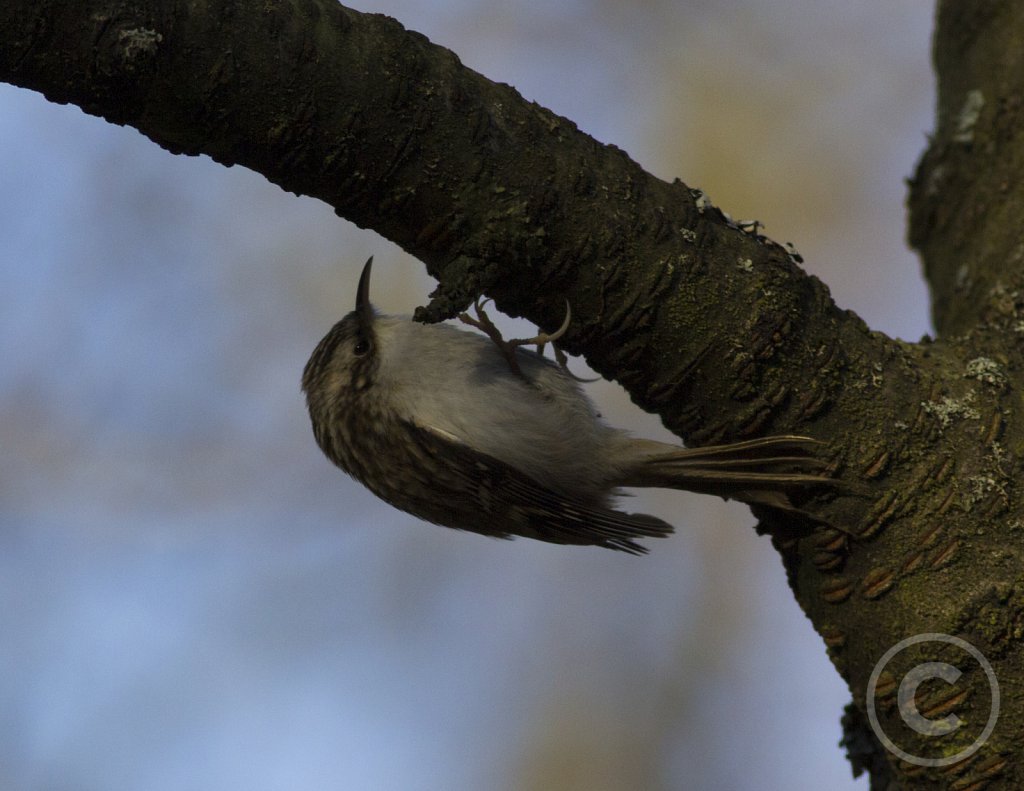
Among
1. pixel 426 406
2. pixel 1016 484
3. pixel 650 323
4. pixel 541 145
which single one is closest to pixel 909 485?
pixel 1016 484

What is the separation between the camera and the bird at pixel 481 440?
2.48 meters

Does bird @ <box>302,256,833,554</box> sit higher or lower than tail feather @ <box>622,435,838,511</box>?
higher

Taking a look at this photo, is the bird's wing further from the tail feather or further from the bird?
the tail feather

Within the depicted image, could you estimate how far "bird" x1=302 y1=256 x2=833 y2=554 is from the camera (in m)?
2.48

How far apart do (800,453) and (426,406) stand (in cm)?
97

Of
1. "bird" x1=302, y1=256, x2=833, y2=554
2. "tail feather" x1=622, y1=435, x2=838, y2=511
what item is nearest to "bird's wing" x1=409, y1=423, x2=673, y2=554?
"bird" x1=302, y1=256, x2=833, y2=554

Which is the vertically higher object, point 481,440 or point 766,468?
point 481,440

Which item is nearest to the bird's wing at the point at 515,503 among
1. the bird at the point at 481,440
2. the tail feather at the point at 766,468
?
the bird at the point at 481,440

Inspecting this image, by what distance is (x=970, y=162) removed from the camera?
8.69ft

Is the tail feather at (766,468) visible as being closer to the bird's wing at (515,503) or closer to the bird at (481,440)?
the bird at (481,440)

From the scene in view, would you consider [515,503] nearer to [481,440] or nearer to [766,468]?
[481,440]

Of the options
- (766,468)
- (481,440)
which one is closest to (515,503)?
(481,440)

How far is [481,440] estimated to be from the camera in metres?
2.50

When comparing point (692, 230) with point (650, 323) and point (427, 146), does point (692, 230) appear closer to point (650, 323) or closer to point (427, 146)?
point (650, 323)
